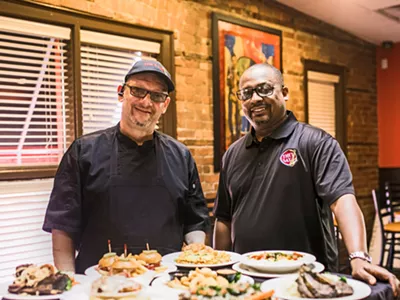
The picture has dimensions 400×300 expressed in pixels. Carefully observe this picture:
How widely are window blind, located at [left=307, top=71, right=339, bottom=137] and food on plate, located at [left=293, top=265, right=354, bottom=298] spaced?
453 centimetres

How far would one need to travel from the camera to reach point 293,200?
7.20 ft

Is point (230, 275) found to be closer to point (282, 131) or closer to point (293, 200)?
point (293, 200)

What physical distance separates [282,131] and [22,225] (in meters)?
1.86

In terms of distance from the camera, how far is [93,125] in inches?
144

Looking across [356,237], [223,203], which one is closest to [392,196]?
[223,203]

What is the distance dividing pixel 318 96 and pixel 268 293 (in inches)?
199

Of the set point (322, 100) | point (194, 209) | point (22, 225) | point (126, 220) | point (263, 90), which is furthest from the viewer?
point (322, 100)

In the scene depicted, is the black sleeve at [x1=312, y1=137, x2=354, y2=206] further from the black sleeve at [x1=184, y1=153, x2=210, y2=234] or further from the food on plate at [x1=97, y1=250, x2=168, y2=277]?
the food on plate at [x1=97, y1=250, x2=168, y2=277]

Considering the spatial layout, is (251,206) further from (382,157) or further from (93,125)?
(382,157)

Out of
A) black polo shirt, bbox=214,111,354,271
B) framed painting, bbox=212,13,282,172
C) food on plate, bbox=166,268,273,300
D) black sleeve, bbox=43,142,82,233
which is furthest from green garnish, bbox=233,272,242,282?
framed painting, bbox=212,13,282,172

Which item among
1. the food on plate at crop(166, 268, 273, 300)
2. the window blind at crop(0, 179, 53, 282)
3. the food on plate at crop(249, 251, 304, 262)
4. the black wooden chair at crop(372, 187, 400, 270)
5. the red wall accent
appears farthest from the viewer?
the red wall accent

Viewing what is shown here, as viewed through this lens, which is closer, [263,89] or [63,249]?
[63,249]

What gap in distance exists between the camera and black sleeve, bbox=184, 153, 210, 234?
244 cm

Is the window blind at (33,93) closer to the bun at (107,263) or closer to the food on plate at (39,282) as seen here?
the bun at (107,263)
